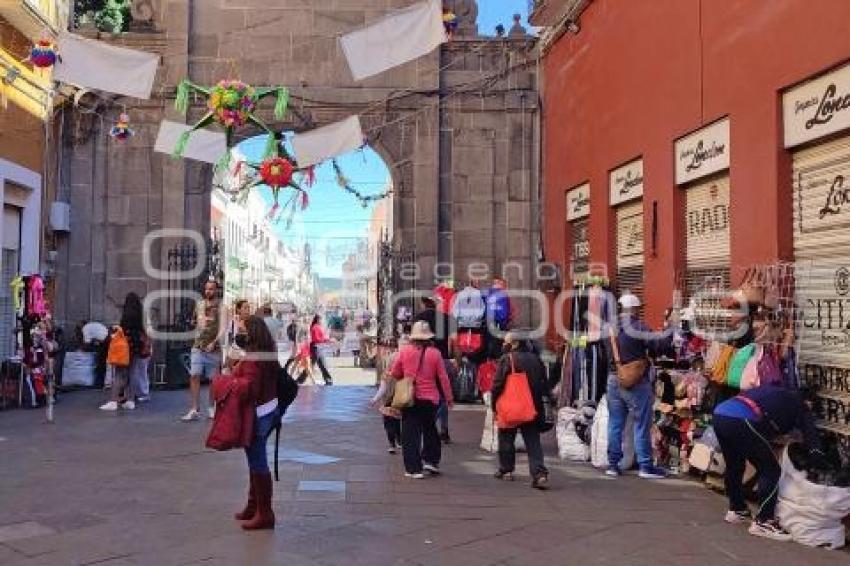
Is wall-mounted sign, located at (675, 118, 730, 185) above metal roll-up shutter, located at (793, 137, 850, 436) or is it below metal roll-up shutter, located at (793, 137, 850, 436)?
above

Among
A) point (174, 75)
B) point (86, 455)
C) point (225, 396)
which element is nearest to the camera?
point (225, 396)

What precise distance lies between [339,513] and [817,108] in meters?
4.89

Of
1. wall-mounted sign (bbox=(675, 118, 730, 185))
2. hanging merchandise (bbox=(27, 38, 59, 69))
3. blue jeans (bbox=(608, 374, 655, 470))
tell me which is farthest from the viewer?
hanging merchandise (bbox=(27, 38, 59, 69))

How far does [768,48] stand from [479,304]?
5373 mm

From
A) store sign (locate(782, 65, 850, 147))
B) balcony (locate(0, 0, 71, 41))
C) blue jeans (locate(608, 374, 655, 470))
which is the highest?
balcony (locate(0, 0, 71, 41))

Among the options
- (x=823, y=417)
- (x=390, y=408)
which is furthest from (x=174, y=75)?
(x=823, y=417)

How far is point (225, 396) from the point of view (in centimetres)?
571

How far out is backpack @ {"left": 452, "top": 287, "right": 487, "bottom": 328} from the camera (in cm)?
1187

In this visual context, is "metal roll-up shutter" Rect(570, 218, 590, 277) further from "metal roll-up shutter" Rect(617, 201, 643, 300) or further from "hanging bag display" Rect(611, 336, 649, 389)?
"hanging bag display" Rect(611, 336, 649, 389)

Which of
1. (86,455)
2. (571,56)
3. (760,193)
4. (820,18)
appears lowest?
(86,455)

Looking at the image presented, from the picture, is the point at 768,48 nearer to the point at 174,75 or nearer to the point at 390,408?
the point at 390,408

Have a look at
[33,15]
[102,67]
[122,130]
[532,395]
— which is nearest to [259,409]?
[532,395]

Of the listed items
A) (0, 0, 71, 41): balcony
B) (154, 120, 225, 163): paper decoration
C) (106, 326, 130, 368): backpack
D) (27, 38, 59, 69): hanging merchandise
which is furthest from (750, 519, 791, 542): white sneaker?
(0, 0, 71, 41): balcony

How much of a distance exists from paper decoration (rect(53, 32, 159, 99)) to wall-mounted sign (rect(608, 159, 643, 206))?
685 centimetres
